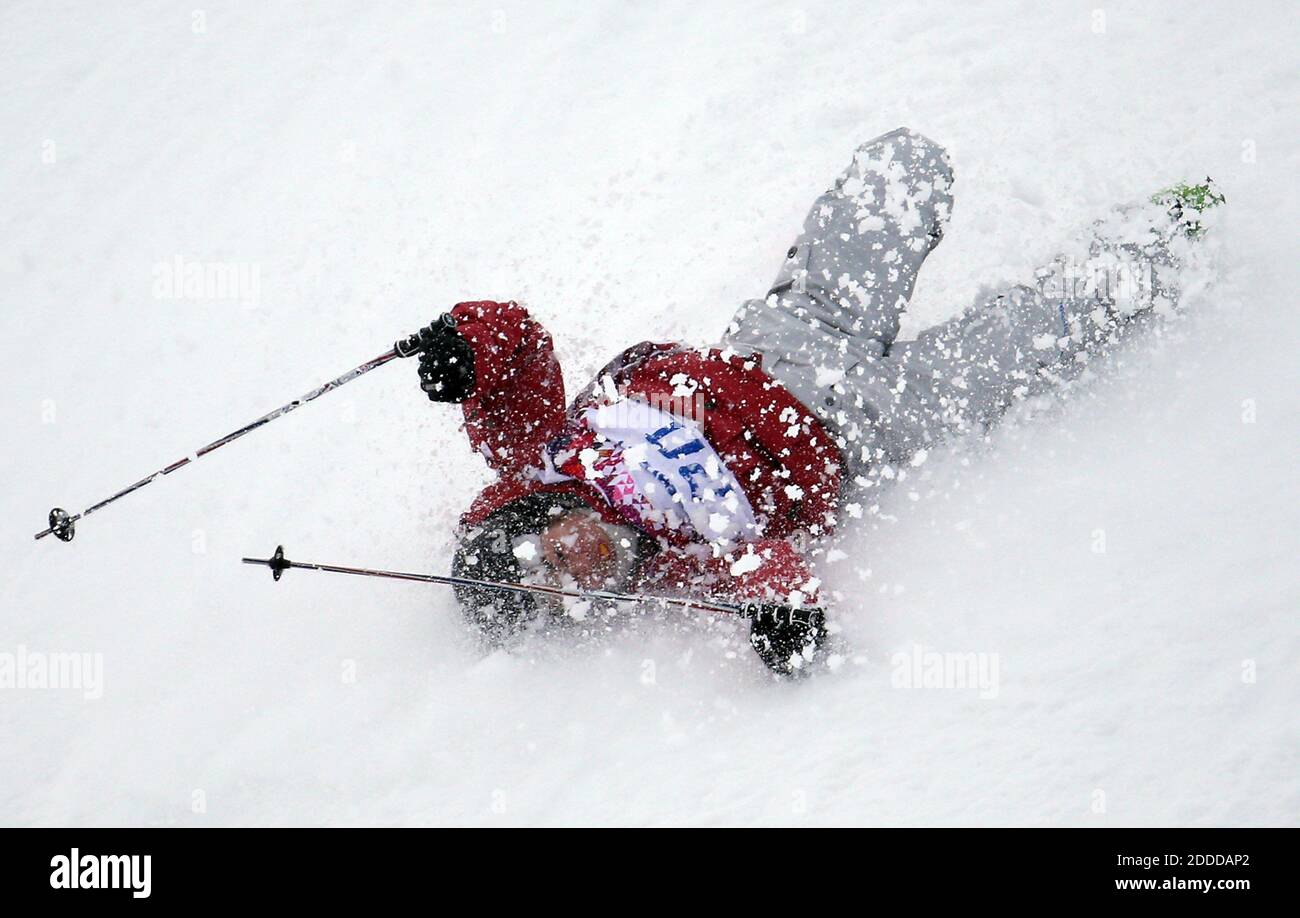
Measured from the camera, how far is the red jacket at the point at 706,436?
2951mm

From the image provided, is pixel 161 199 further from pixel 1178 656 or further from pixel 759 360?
pixel 1178 656

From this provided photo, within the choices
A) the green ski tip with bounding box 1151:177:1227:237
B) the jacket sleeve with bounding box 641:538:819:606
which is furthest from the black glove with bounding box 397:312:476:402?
the green ski tip with bounding box 1151:177:1227:237

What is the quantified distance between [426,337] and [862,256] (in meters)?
1.52

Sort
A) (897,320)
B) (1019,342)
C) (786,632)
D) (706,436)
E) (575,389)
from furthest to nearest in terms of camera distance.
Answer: (575,389) < (897,320) < (1019,342) < (706,436) < (786,632)

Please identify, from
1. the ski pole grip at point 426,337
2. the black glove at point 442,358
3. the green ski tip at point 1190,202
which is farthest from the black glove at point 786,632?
the green ski tip at point 1190,202

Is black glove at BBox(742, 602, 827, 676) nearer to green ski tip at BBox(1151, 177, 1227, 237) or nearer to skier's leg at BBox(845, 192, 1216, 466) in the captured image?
skier's leg at BBox(845, 192, 1216, 466)

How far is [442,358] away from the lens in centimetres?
277

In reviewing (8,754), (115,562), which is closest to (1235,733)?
(8,754)

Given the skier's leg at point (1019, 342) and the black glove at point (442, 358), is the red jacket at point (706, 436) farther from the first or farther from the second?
the skier's leg at point (1019, 342)

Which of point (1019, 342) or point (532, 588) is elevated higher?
point (1019, 342)

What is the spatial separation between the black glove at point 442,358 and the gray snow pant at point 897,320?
35.3 inches

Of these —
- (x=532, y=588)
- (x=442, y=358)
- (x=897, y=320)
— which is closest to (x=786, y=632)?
(x=532, y=588)

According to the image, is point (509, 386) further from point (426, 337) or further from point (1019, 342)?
point (1019, 342)

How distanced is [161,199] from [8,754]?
2775mm
